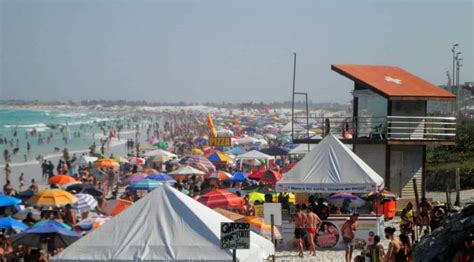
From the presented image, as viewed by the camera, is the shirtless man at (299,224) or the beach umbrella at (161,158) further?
the beach umbrella at (161,158)

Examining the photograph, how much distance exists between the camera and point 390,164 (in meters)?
23.5

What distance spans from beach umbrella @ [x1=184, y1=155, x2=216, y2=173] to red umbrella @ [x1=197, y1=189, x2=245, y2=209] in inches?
489

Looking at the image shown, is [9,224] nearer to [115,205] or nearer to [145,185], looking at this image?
[115,205]

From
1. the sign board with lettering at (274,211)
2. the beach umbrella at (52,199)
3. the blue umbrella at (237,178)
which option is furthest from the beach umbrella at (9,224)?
the blue umbrella at (237,178)

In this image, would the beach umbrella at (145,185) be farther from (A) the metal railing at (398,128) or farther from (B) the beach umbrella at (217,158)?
(B) the beach umbrella at (217,158)

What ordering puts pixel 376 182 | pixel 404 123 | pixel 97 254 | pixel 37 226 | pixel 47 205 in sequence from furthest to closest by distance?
pixel 404 123 → pixel 47 205 → pixel 376 182 → pixel 37 226 → pixel 97 254

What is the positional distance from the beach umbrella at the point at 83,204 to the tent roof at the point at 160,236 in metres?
9.20

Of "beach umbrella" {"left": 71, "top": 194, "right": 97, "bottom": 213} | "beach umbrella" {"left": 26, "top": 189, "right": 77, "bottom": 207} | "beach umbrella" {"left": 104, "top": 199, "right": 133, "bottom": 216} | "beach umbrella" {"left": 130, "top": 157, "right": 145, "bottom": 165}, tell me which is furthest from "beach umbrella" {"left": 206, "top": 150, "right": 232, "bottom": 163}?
"beach umbrella" {"left": 104, "top": 199, "right": 133, "bottom": 216}

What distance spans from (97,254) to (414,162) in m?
15.2

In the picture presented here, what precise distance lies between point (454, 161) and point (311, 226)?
1954cm

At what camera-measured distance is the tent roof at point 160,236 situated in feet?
34.0

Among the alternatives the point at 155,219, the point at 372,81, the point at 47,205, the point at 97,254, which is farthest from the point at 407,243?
the point at 372,81

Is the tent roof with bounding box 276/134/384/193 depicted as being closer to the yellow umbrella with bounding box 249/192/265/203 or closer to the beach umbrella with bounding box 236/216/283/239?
the beach umbrella with bounding box 236/216/283/239

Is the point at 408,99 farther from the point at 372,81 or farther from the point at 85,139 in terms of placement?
the point at 85,139
